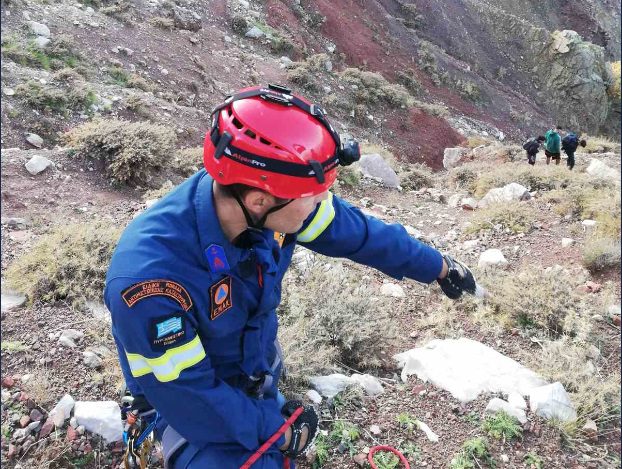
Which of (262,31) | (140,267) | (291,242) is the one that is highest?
(140,267)

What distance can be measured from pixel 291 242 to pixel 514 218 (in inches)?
173

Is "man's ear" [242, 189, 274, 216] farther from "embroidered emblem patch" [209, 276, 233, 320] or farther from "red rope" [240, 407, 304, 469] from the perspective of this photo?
"red rope" [240, 407, 304, 469]

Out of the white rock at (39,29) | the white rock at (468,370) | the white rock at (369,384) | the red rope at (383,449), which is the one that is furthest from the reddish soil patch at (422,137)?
the red rope at (383,449)

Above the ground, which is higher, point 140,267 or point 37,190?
point 140,267

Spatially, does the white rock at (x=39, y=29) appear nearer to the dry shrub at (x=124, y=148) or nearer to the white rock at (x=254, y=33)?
Result: the dry shrub at (x=124, y=148)

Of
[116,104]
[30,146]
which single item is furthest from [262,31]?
[30,146]

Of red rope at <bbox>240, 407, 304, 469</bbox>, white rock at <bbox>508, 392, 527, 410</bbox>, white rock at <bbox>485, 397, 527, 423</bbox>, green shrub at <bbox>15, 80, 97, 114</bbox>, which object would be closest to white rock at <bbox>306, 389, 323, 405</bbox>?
red rope at <bbox>240, 407, 304, 469</bbox>

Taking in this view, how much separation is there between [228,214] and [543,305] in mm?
2962

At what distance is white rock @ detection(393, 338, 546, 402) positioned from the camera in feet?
9.98

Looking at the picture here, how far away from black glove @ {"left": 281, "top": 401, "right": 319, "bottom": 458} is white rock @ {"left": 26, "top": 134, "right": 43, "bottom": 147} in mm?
6845

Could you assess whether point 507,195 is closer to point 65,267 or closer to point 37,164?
point 65,267

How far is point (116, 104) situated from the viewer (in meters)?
9.19

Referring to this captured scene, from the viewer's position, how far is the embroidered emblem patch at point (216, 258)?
1766 mm

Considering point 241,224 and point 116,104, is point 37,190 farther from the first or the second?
point 241,224
